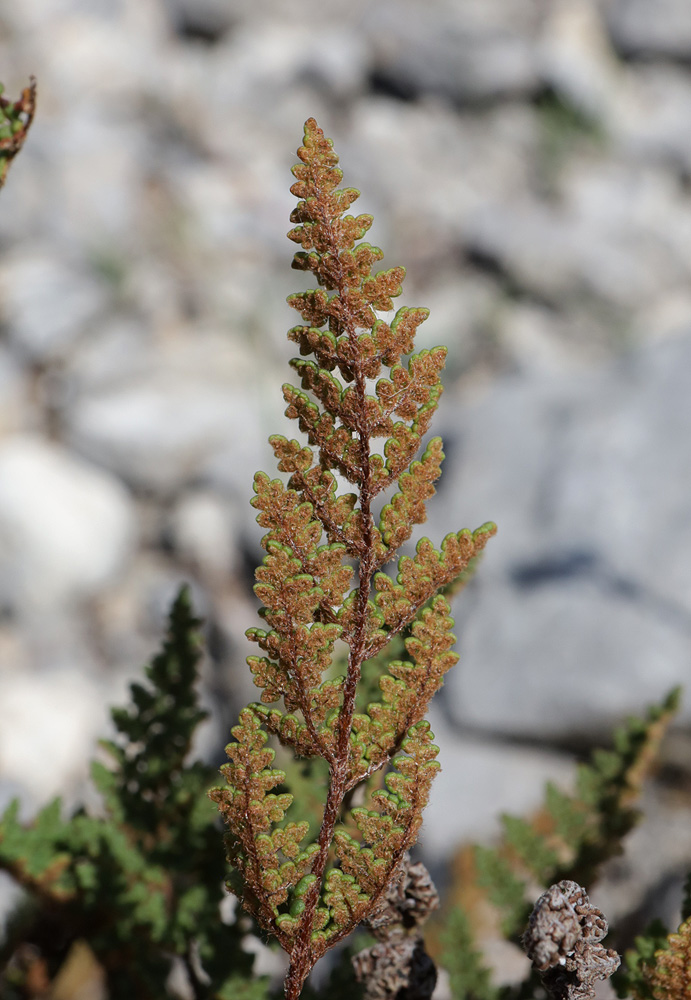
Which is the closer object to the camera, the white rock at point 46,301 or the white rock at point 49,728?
the white rock at point 49,728

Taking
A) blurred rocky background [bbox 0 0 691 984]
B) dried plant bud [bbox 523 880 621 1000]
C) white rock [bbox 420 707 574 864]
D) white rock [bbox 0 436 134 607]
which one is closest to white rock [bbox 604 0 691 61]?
blurred rocky background [bbox 0 0 691 984]

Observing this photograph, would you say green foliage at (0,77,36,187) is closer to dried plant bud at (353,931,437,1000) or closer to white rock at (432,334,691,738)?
dried plant bud at (353,931,437,1000)

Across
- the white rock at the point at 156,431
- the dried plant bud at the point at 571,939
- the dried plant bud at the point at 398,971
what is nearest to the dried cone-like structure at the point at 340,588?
the dried plant bud at the point at 571,939

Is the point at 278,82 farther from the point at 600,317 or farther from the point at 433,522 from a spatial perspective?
the point at 433,522

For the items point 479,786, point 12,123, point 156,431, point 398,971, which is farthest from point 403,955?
point 156,431

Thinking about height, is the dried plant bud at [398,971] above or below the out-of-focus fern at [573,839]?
below

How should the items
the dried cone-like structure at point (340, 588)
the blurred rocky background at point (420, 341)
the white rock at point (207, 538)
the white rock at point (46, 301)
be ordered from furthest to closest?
the white rock at point (46, 301) < the white rock at point (207, 538) < the blurred rocky background at point (420, 341) < the dried cone-like structure at point (340, 588)

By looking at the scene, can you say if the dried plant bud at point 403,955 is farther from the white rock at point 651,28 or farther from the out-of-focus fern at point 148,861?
the white rock at point 651,28
